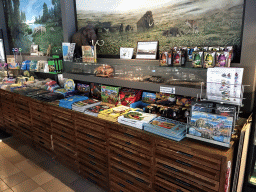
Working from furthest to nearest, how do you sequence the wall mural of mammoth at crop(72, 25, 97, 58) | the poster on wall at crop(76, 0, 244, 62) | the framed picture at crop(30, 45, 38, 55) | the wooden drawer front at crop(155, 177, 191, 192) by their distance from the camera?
the framed picture at crop(30, 45, 38, 55), the wall mural of mammoth at crop(72, 25, 97, 58), the poster on wall at crop(76, 0, 244, 62), the wooden drawer front at crop(155, 177, 191, 192)

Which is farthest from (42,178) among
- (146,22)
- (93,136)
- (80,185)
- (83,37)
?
(146,22)

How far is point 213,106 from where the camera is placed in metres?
1.83

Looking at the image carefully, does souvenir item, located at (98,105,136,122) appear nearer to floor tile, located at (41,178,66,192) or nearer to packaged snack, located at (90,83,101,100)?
packaged snack, located at (90,83,101,100)

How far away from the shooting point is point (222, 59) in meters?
1.95

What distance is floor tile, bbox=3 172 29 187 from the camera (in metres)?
2.96

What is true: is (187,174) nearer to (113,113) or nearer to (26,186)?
(113,113)

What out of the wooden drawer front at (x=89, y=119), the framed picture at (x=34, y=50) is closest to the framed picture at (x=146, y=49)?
the wooden drawer front at (x=89, y=119)

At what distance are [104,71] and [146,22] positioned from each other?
2.93 ft

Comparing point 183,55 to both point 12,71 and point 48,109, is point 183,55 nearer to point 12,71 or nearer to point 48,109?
point 48,109

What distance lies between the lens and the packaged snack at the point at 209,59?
1978 mm

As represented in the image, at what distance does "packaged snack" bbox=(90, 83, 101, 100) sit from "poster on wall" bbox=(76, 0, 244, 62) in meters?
0.55

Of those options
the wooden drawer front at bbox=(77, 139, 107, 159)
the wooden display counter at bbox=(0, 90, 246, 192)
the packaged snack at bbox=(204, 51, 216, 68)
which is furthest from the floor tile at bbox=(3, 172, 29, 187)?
the packaged snack at bbox=(204, 51, 216, 68)

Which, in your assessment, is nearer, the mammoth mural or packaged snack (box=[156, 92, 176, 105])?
packaged snack (box=[156, 92, 176, 105])

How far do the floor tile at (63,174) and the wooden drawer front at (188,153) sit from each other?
166cm
